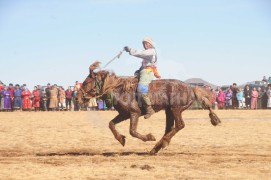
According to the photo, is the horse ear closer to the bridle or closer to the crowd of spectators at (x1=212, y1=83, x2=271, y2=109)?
the bridle

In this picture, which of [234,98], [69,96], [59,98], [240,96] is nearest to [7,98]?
[59,98]

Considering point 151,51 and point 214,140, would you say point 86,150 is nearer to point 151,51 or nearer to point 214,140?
point 151,51

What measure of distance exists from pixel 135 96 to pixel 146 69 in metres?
0.63

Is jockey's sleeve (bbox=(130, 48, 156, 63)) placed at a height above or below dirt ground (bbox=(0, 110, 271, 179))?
above

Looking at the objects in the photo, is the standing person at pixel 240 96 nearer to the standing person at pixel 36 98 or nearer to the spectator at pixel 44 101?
the spectator at pixel 44 101

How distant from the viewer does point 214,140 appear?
1292 cm

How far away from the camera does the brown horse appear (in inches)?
390

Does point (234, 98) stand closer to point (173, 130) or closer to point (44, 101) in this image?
point (44, 101)

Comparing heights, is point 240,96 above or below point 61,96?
below

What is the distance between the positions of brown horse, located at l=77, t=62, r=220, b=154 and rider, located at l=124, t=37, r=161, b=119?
0.13 meters

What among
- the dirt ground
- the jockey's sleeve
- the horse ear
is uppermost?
the jockey's sleeve

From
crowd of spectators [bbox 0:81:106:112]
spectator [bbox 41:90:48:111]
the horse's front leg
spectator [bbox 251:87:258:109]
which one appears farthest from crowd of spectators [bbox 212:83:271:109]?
the horse's front leg

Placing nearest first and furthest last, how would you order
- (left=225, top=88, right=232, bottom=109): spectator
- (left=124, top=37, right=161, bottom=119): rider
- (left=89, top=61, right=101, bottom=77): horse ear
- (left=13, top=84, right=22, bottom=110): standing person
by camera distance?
(left=124, top=37, right=161, bottom=119): rider < (left=89, top=61, right=101, bottom=77): horse ear < (left=13, top=84, right=22, bottom=110): standing person < (left=225, top=88, right=232, bottom=109): spectator

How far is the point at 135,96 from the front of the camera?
10.0 meters
